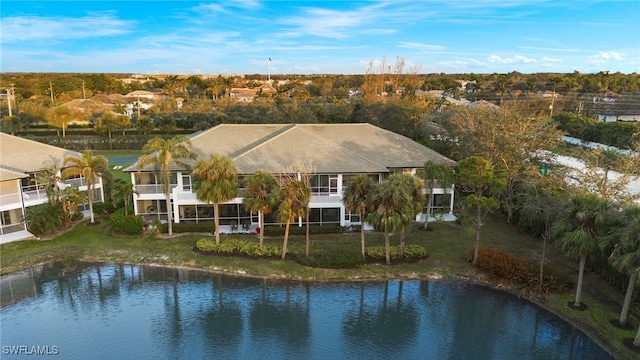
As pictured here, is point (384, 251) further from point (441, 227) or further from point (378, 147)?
point (378, 147)

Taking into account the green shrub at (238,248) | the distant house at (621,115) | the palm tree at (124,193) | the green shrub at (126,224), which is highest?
the distant house at (621,115)

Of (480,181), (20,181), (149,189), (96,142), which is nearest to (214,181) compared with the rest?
(149,189)

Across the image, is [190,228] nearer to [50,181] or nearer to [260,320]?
[50,181]

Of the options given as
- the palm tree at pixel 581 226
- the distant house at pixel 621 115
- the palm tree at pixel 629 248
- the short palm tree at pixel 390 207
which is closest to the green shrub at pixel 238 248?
the short palm tree at pixel 390 207

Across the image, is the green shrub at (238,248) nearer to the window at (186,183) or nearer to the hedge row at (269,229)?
the hedge row at (269,229)

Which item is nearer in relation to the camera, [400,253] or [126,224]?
[400,253]

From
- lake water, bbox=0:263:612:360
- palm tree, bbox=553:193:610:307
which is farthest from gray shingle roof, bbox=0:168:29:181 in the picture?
palm tree, bbox=553:193:610:307
